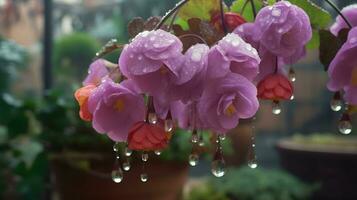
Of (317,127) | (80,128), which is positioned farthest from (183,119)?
(317,127)

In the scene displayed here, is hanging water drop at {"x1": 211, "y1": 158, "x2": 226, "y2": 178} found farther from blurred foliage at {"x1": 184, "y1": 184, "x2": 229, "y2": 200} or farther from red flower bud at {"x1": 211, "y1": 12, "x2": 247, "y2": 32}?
blurred foliage at {"x1": 184, "y1": 184, "x2": 229, "y2": 200}

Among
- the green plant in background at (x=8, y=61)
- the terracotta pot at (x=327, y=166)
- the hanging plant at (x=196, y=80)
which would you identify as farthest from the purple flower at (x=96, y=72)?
the terracotta pot at (x=327, y=166)

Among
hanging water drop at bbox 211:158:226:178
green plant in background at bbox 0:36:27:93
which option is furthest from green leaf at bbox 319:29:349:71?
green plant in background at bbox 0:36:27:93

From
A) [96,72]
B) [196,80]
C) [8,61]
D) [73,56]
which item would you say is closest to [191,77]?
[196,80]

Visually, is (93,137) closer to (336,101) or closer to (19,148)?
(19,148)

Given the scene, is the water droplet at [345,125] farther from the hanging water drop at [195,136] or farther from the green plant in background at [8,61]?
the green plant in background at [8,61]

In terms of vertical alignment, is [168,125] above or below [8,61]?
below
